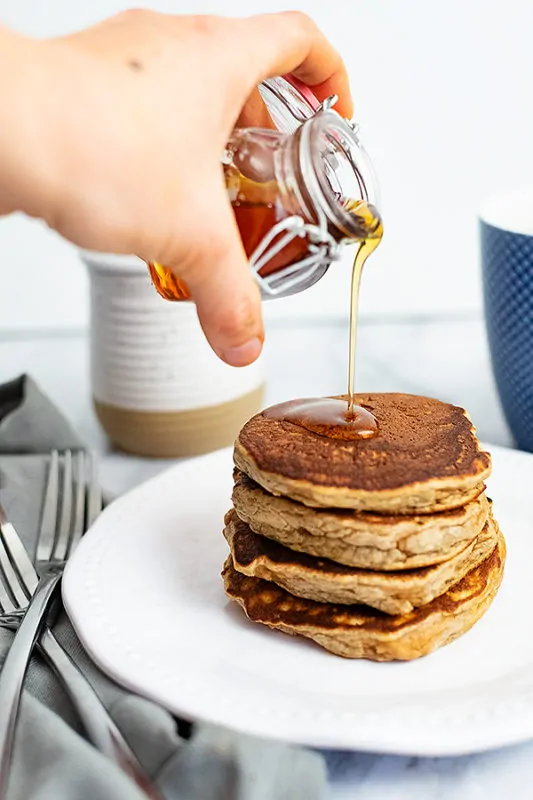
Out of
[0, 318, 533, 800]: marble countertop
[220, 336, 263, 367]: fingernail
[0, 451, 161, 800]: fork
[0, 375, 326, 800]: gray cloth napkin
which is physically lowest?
[0, 318, 533, 800]: marble countertop

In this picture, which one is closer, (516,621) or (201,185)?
(201,185)

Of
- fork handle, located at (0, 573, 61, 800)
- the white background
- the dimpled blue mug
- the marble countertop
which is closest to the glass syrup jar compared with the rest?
fork handle, located at (0, 573, 61, 800)

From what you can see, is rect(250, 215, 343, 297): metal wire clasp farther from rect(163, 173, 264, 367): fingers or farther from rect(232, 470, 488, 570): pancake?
rect(232, 470, 488, 570): pancake

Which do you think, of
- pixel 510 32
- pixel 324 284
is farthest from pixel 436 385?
pixel 510 32

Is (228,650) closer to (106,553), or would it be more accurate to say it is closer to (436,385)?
(106,553)

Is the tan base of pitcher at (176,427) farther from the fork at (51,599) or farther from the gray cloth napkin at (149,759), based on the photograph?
the gray cloth napkin at (149,759)

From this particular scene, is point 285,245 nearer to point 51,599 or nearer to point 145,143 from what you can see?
point 145,143

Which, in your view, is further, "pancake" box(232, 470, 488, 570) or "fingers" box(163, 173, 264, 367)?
"pancake" box(232, 470, 488, 570)
